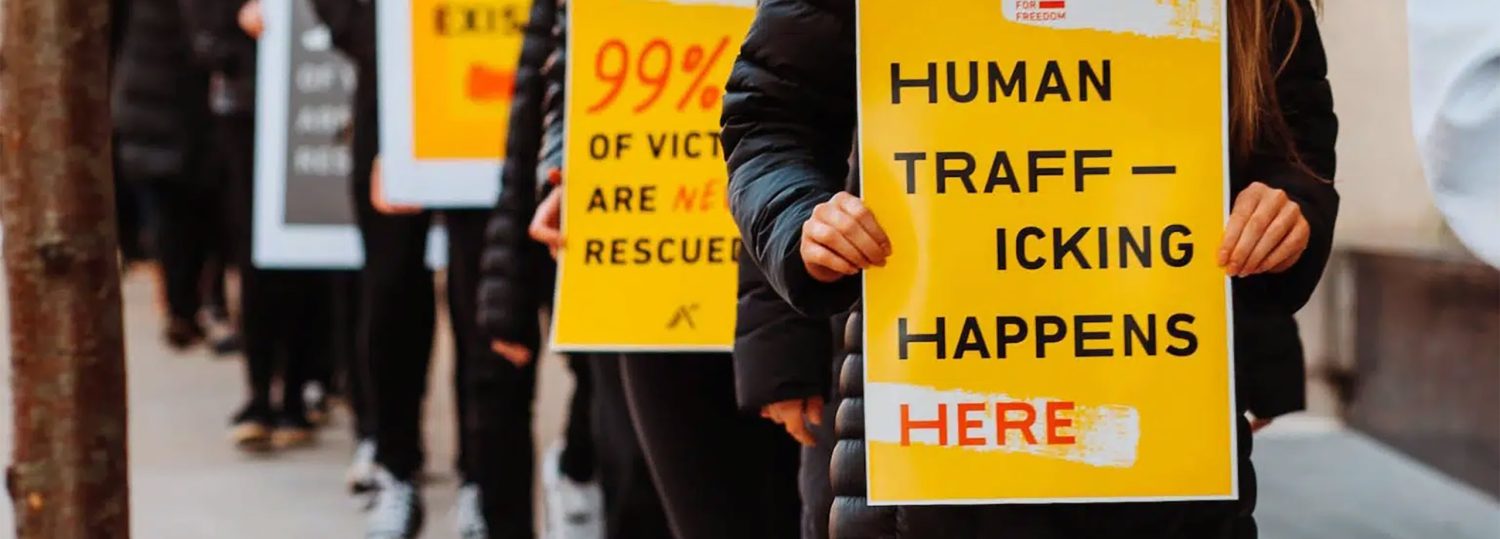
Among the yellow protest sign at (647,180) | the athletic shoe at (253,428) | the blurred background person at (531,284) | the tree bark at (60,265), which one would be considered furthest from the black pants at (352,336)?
the tree bark at (60,265)

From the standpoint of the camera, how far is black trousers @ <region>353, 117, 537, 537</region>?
473cm

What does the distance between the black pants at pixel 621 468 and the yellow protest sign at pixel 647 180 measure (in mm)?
250

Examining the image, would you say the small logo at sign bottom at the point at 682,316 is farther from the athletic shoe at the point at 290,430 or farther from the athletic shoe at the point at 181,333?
the athletic shoe at the point at 181,333

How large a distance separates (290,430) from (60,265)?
13.5 feet

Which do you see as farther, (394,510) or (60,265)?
(394,510)

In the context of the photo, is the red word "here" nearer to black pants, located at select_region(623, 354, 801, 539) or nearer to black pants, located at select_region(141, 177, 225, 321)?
black pants, located at select_region(623, 354, 801, 539)

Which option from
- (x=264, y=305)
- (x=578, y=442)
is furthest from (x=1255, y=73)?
(x=264, y=305)

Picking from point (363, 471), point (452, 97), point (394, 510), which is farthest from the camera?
point (363, 471)

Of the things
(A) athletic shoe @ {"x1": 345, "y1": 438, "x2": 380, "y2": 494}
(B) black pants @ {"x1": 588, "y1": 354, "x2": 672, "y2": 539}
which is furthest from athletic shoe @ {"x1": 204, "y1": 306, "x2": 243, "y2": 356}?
(B) black pants @ {"x1": 588, "y1": 354, "x2": 672, "y2": 539}

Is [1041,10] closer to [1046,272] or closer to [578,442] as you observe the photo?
[1046,272]

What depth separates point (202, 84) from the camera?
29.8 feet

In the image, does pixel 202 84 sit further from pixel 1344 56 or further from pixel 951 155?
pixel 951 155

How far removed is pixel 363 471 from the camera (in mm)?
5820

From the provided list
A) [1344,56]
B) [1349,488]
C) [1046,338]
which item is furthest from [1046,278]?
[1344,56]
